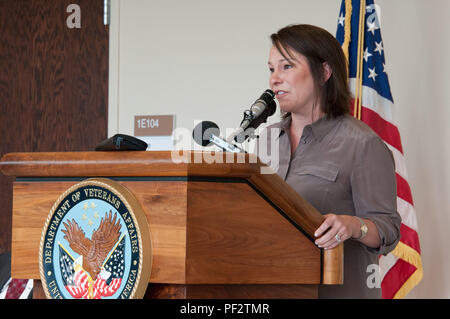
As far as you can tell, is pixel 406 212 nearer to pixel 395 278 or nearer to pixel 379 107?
pixel 395 278

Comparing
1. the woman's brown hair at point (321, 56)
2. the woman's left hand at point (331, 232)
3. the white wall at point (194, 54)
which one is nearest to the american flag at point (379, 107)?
the white wall at point (194, 54)

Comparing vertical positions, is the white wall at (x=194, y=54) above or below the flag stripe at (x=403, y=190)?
above

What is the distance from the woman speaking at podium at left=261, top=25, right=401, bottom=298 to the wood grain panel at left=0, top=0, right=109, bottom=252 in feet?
7.93

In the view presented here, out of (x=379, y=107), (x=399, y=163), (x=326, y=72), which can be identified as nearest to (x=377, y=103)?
(x=379, y=107)

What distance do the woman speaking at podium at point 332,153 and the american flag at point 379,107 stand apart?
1.16 m

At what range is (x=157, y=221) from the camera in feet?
3.66

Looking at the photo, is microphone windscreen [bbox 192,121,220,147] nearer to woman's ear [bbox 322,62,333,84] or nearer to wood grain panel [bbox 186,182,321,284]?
wood grain panel [bbox 186,182,321,284]

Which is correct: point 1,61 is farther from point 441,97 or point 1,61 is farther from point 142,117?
point 441,97

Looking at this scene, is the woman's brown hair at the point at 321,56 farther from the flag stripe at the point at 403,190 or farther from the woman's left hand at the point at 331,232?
the flag stripe at the point at 403,190

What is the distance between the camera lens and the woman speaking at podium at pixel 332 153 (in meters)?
1.61

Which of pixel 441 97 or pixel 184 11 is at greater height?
pixel 184 11

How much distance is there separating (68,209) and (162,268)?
0.79 feet

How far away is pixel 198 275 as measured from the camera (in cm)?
109
